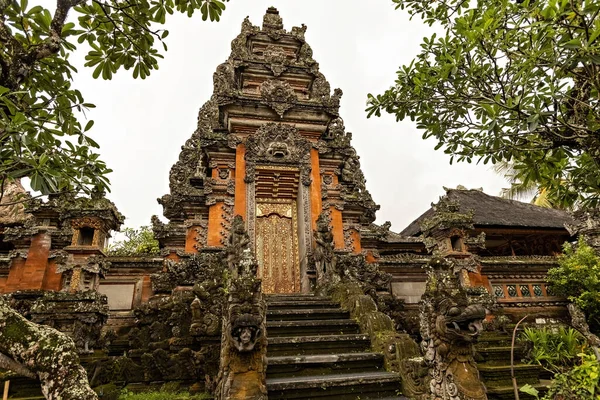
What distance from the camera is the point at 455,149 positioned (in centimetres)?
484

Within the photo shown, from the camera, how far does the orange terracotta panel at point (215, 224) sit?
8305mm

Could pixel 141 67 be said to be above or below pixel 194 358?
above

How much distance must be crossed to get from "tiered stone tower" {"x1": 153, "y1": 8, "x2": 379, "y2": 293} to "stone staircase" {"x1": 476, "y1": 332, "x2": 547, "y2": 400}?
3770 mm

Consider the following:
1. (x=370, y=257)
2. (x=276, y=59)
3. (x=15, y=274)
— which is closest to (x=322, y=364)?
(x=370, y=257)

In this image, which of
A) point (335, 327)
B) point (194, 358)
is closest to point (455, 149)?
point (335, 327)

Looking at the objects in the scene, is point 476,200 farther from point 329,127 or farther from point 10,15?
point 10,15

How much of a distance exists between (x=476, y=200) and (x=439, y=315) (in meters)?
14.1

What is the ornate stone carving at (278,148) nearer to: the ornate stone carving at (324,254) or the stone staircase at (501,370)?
the ornate stone carving at (324,254)

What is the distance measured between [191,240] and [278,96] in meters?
4.75

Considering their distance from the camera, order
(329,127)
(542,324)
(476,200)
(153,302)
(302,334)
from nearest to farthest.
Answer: (302,334) → (153,302) → (542,324) → (329,127) → (476,200)

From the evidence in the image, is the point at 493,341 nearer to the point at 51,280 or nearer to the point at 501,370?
the point at 501,370

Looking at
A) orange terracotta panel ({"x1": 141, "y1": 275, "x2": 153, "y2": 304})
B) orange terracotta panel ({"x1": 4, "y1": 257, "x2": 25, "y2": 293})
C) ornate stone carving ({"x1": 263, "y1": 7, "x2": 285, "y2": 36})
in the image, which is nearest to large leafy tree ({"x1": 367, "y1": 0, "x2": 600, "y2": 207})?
orange terracotta panel ({"x1": 141, "y1": 275, "x2": 153, "y2": 304})

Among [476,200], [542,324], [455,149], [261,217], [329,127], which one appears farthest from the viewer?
[476,200]

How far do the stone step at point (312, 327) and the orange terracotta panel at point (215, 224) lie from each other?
130 inches
